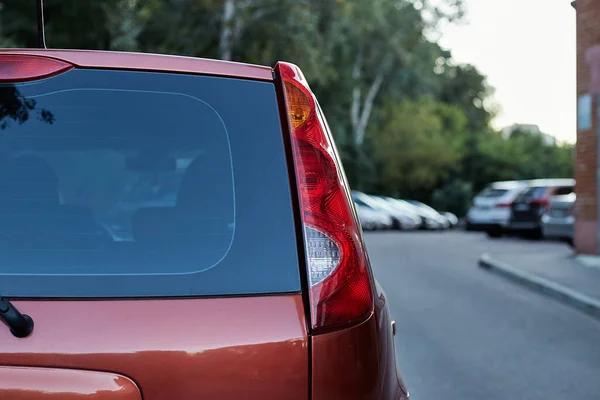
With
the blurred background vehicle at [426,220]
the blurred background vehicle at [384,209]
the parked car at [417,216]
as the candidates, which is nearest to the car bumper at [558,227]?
the blurred background vehicle at [384,209]

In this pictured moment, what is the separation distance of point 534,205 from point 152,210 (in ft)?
63.8

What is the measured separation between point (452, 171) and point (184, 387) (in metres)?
50.0

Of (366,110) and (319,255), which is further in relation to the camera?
(366,110)

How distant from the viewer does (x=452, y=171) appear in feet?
166

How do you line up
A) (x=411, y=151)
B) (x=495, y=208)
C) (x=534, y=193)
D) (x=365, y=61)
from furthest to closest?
(x=411, y=151) < (x=365, y=61) < (x=495, y=208) < (x=534, y=193)

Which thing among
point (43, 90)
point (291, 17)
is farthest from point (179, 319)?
point (291, 17)

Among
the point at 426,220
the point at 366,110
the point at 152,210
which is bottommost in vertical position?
the point at 426,220

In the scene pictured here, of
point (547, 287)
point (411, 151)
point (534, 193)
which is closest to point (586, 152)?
point (547, 287)

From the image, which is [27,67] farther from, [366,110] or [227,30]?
[366,110]

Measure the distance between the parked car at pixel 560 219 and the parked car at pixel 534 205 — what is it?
396cm

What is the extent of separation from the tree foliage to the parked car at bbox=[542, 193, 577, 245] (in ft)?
32.6

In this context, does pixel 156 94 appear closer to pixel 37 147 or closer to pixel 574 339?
pixel 37 147

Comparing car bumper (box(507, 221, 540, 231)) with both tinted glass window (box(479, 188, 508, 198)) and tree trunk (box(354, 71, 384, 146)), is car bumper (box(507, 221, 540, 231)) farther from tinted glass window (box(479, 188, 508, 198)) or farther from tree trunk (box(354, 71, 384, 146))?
tree trunk (box(354, 71, 384, 146))

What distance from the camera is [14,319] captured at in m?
1.70
